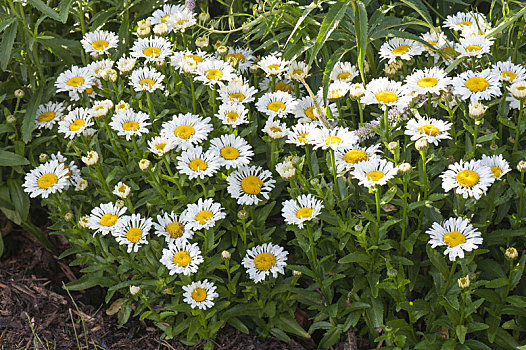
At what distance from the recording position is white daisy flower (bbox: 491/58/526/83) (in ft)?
7.88

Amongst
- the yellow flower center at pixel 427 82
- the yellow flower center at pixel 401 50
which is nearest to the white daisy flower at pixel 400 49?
the yellow flower center at pixel 401 50

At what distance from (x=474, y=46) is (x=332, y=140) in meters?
0.78

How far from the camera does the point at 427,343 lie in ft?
7.30

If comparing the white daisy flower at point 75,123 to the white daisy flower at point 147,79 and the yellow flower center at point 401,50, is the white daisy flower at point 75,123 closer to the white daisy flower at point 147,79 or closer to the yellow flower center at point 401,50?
the white daisy flower at point 147,79

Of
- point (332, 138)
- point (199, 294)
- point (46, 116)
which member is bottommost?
point (199, 294)

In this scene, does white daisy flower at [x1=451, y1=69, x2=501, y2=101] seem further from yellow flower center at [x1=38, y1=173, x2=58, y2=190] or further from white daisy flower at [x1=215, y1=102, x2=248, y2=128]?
yellow flower center at [x1=38, y1=173, x2=58, y2=190]

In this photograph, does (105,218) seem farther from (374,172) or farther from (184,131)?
(374,172)

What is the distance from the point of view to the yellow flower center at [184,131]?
2.41 metres

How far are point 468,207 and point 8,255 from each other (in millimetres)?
2143

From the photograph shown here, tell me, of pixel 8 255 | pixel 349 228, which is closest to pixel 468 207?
pixel 349 228

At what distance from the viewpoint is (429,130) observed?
2.24 meters

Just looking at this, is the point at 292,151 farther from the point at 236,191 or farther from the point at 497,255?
the point at 497,255

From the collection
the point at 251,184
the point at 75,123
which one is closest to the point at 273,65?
the point at 251,184

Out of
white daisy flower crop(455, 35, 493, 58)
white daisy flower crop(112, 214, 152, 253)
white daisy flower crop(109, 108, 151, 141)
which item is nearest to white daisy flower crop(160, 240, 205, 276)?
white daisy flower crop(112, 214, 152, 253)
